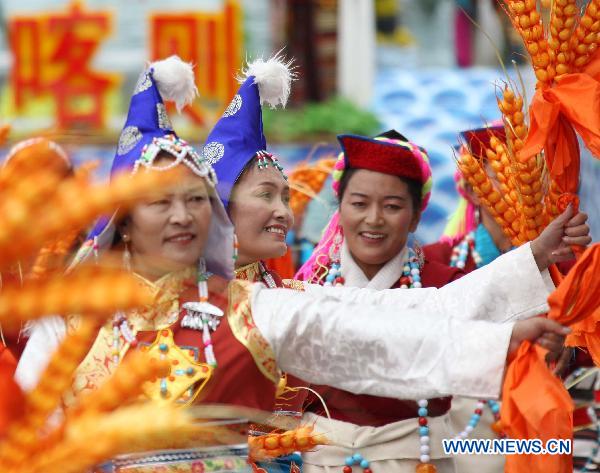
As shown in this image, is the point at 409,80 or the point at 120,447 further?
the point at 409,80

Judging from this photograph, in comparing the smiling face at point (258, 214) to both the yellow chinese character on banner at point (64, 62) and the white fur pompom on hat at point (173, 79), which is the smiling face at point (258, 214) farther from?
the yellow chinese character on banner at point (64, 62)

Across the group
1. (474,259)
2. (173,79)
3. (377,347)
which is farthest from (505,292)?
(474,259)

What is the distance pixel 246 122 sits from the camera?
3596 millimetres

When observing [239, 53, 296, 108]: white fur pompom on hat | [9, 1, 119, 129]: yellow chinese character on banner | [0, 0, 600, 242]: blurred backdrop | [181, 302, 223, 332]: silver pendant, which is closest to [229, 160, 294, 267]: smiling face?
[239, 53, 296, 108]: white fur pompom on hat

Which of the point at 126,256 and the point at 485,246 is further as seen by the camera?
the point at 485,246

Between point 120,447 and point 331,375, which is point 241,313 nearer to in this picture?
point 331,375

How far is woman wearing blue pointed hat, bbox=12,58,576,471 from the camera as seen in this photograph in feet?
7.91

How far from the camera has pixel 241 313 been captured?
259 cm

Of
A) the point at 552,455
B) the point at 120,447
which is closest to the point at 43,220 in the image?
the point at 120,447

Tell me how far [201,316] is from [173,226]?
7.8 inches

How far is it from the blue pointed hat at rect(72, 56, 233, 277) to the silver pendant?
0.12 metres

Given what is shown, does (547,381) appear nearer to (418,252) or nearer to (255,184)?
(255,184)

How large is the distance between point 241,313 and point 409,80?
8.38 metres

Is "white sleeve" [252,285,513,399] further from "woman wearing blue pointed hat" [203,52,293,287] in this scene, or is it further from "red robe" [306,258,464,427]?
"red robe" [306,258,464,427]
